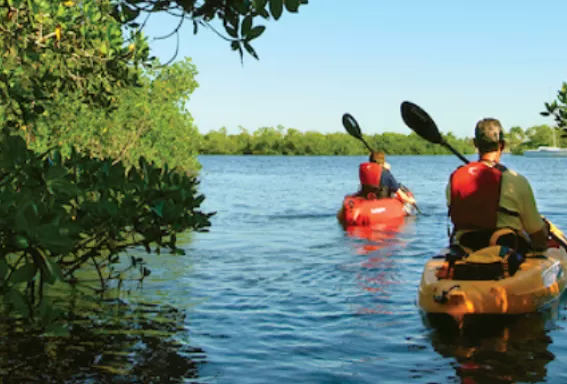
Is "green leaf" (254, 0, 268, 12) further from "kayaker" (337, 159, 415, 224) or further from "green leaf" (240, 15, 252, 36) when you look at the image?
"kayaker" (337, 159, 415, 224)

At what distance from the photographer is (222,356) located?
23.6 ft

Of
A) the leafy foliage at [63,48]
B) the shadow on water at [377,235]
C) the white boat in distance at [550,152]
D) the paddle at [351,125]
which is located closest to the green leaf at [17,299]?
the leafy foliage at [63,48]

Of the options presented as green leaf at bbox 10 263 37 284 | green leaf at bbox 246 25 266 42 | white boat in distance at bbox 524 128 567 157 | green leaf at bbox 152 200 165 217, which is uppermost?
white boat in distance at bbox 524 128 567 157

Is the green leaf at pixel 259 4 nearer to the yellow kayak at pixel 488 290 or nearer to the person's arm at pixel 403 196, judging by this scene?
the yellow kayak at pixel 488 290

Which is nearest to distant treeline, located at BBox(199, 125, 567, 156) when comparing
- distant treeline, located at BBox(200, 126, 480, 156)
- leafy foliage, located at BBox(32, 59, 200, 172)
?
distant treeline, located at BBox(200, 126, 480, 156)

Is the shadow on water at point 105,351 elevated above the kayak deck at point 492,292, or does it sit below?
below

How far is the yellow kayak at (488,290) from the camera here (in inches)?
303

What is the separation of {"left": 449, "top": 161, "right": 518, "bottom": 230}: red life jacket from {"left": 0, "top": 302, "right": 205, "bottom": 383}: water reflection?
2855mm

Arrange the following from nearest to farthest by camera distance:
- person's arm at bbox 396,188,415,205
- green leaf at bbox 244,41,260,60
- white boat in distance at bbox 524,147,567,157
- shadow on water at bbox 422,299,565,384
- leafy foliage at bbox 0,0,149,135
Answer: green leaf at bbox 244,41,260,60 → shadow on water at bbox 422,299,565,384 → leafy foliage at bbox 0,0,149,135 → person's arm at bbox 396,188,415,205 → white boat in distance at bbox 524,147,567,157

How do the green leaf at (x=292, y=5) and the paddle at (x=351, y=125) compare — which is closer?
the green leaf at (x=292, y=5)

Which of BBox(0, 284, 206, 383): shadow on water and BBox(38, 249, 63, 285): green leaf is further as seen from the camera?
BBox(0, 284, 206, 383): shadow on water

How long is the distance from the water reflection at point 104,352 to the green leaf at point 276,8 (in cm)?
347

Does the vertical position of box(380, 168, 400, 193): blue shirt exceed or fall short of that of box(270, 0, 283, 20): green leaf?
it falls short

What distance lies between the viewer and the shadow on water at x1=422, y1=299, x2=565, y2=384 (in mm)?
6574
